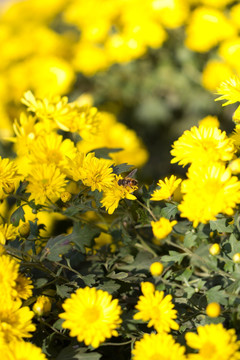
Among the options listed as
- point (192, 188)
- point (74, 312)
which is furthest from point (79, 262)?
point (192, 188)

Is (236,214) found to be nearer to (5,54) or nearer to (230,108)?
(230,108)

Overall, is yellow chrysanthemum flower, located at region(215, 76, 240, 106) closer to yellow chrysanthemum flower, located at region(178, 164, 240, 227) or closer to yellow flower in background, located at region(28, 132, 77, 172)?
yellow chrysanthemum flower, located at region(178, 164, 240, 227)

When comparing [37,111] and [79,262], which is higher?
[37,111]

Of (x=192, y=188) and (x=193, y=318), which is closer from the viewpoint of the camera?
(x=192, y=188)

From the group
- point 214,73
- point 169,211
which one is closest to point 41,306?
point 169,211

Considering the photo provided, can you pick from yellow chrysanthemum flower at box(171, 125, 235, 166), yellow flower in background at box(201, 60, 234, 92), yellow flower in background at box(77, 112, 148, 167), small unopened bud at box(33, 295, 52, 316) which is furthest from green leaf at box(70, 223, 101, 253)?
yellow flower in background at box(201, 60, 234, 92)

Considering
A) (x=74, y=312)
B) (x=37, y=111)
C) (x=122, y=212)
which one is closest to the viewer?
(x=74, y=312)

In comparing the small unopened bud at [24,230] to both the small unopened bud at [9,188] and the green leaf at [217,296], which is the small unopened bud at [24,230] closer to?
the small unopened bud at [9,188]
